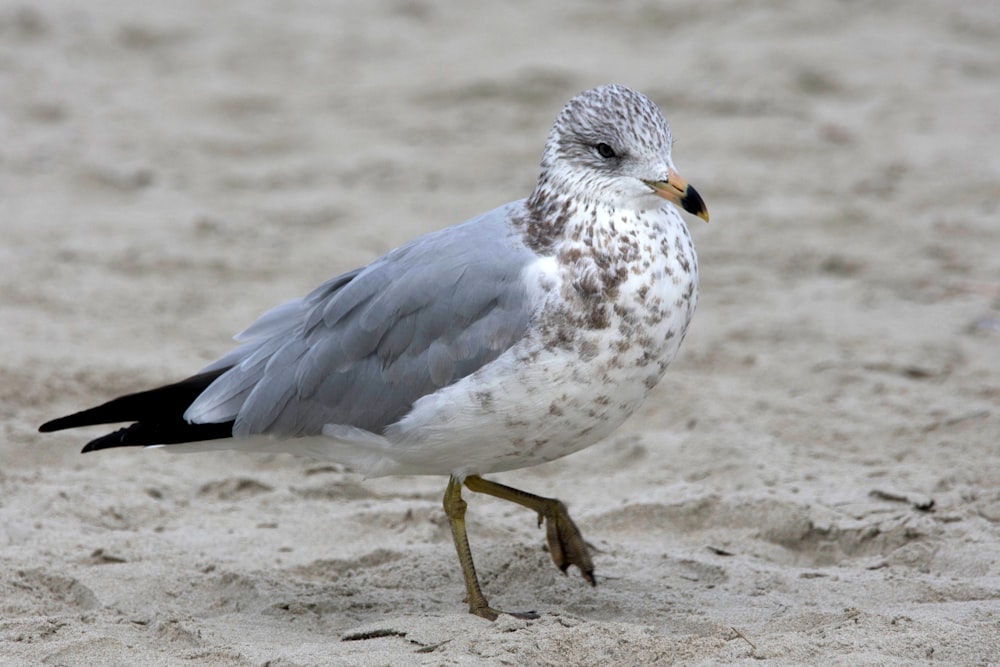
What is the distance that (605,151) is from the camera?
12.0 ft

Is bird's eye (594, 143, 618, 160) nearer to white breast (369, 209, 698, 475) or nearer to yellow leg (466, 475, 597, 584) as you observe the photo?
white breast (369, 209, 698, 475)

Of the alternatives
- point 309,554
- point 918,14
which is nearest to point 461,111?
point 918,14

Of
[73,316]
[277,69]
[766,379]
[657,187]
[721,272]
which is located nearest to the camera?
[657,187]

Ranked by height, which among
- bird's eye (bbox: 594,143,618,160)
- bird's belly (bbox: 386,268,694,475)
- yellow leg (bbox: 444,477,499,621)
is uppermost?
bird's eye (bbox: 594,143,618,160)

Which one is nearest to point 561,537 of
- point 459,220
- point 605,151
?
point 605,151

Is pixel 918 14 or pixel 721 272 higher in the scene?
pixel 918 14

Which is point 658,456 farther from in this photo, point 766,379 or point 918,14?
point 918,14

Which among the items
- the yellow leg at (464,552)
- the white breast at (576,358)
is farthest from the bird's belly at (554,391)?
the yellow leg at (464,552)

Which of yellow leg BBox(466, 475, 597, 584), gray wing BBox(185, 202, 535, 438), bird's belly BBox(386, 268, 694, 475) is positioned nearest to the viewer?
bird's belly BBox(386, 268, 694, 475)

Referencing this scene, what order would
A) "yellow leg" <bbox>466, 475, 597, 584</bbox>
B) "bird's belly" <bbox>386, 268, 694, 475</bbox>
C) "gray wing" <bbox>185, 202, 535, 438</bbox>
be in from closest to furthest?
1. "bird's belly" <bbox>386, 268, 694, 475</bbox>
2. "gray wing" <bbox>185, 202, 535, 438</bbox>
3. "yellow leg" <bbox>466, 475, 597, 584</bbox>

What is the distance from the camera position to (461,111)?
775 cm

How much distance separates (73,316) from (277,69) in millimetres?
3219

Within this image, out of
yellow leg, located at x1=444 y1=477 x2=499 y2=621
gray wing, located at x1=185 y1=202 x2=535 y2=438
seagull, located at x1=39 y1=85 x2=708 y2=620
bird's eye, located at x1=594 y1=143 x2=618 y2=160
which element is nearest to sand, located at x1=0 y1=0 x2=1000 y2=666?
yellow leg, located at x1=444 y1=477 x2=499 y2=621

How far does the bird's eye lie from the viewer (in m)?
3.63
